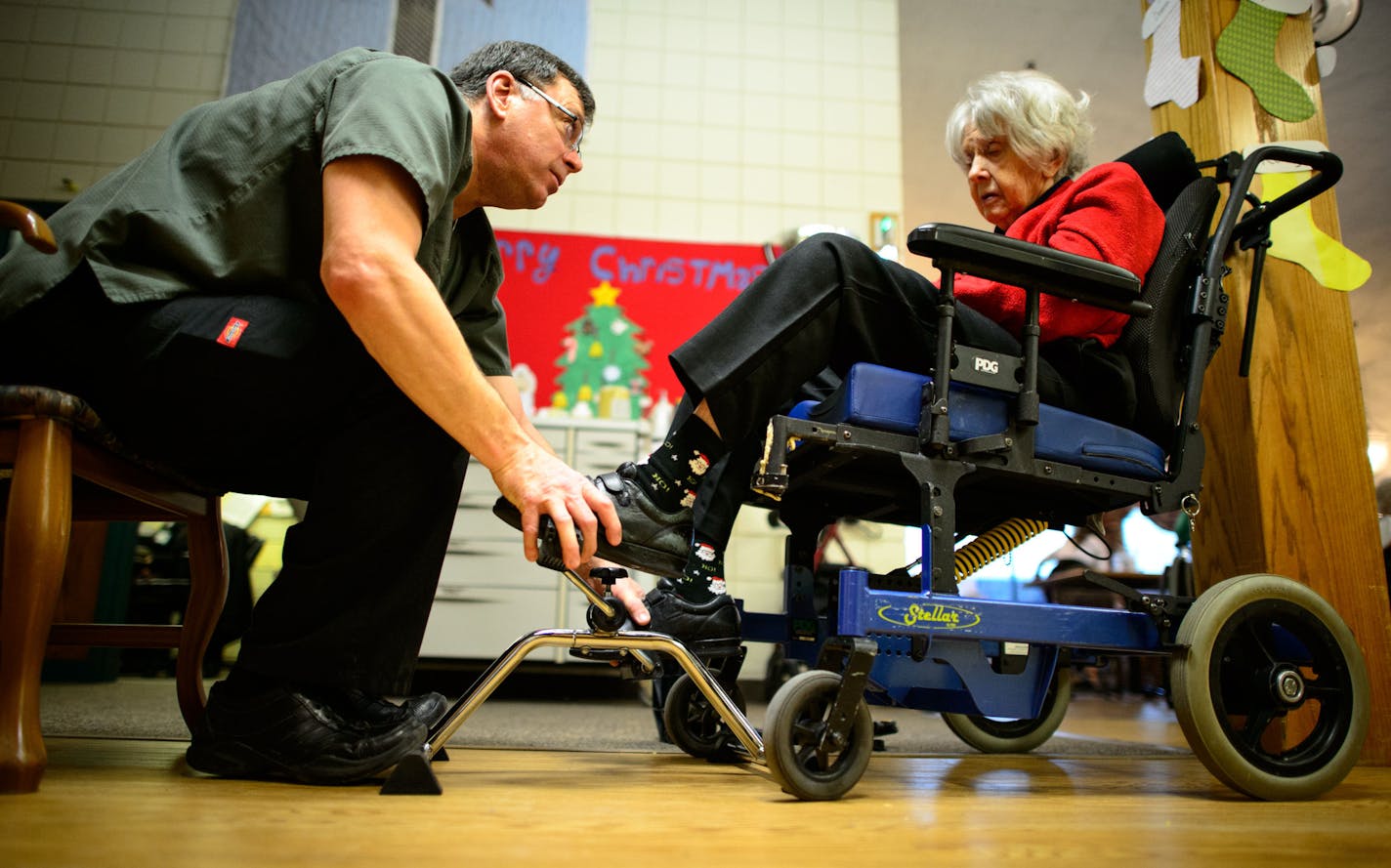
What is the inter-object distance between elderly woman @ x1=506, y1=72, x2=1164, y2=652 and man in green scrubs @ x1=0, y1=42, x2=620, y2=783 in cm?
14

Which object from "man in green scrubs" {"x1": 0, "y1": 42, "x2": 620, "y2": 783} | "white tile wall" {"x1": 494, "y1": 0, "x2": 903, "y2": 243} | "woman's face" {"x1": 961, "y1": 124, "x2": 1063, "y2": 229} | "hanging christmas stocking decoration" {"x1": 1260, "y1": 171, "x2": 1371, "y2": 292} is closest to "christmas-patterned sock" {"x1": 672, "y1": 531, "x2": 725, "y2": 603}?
"man in green scrubs" {"x1": 0, "y1": 42, "x2": 620, "y2": 783}

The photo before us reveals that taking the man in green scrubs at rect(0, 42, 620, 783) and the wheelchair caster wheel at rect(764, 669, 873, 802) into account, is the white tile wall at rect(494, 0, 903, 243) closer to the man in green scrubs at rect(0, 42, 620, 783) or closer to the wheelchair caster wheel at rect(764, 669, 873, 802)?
the man in green scrubs at rect(0, 42, 620, 783)

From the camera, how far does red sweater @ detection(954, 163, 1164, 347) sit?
124cm

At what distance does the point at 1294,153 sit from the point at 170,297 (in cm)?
159

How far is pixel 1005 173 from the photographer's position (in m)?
1.60

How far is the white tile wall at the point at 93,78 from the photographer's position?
364 cm

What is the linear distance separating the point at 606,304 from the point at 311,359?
2747mm

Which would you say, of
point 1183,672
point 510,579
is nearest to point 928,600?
point 1183,672

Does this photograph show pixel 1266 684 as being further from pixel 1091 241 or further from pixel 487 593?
pixel 487 593

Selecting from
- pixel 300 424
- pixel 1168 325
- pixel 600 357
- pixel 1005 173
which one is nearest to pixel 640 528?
pixel 300 424

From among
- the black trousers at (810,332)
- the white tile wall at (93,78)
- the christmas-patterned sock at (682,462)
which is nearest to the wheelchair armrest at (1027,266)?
the black trousers at (810,332)

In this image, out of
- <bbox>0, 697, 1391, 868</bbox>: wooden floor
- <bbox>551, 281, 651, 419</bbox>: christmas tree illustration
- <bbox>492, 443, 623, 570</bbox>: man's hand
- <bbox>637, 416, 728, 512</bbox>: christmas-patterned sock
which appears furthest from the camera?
<bbox>551, 281, 651, 419</bbox>: christmas tree illustration

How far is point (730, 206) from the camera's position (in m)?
3.85

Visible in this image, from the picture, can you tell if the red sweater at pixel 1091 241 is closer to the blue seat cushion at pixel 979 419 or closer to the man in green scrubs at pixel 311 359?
the blue seat cushion at pixel 979 419
